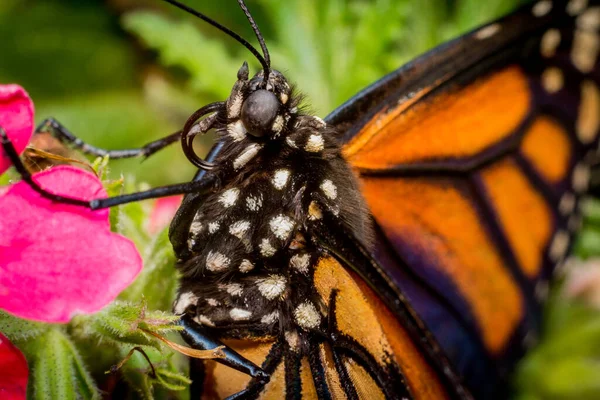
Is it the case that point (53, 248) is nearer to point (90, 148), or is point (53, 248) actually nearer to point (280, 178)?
point (280, 178)

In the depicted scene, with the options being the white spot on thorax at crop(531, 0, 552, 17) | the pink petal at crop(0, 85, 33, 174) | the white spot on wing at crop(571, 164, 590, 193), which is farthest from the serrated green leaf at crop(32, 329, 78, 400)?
the white spot on wing at crop(571, 164, 590, 193)

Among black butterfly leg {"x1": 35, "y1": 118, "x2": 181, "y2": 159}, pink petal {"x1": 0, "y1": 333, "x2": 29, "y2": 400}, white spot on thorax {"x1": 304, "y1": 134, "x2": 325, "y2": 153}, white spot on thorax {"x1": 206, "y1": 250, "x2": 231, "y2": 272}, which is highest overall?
black butterfly leg {"x1": 35, "y1": 118, "x2": 181, "y2": 159}

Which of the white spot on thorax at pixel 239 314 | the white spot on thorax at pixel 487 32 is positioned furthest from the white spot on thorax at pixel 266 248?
the white spot on thorax at pixel 487 32

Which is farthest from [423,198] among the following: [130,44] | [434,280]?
[130,44]

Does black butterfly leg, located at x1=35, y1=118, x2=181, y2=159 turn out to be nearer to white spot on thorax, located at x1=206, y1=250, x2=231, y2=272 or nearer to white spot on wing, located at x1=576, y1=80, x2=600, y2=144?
white spot on thorax, located at x1=206, y1=250, x2=231, y2=272

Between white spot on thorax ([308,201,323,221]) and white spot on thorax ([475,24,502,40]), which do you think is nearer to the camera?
white spot on thorax ([308,201,323,221])

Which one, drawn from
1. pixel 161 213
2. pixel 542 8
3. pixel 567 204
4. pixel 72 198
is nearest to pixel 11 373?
pixel 72 198
